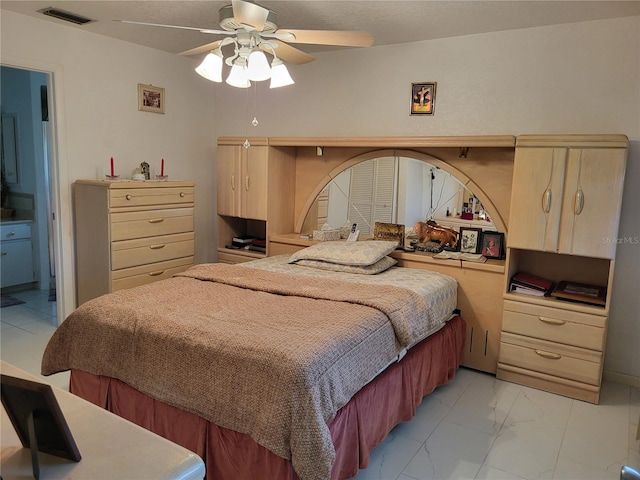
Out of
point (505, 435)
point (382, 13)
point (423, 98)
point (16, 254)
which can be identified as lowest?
point (505, 435)

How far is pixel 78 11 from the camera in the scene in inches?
128

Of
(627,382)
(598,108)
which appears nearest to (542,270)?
(627,382)

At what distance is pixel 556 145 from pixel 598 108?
50 centimetres

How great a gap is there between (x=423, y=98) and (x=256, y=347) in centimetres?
255

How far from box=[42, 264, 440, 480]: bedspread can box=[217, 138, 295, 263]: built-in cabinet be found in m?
1.45

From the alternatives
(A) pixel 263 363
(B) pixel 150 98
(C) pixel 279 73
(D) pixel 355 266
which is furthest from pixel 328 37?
(B) pixel 150 98

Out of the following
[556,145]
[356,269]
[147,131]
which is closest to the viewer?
[556,145]

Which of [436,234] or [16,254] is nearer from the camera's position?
[436,234]

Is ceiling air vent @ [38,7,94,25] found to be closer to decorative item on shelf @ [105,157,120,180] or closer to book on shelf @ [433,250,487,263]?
decorative item on shelf @ [105,157,120,180]

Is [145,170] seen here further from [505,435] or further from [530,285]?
[505,435]

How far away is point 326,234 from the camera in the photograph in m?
4.07

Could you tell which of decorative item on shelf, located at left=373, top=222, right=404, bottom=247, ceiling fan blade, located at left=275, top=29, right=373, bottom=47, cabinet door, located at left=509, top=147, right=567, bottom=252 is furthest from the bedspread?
ceiling fan blade, located at left=275, top=29, right=373, bottom=47

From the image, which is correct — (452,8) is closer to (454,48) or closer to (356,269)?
(454,48)

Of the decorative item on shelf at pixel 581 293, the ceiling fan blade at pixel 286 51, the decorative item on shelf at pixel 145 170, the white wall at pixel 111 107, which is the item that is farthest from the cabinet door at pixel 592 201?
the white wall at pixel 111 107
